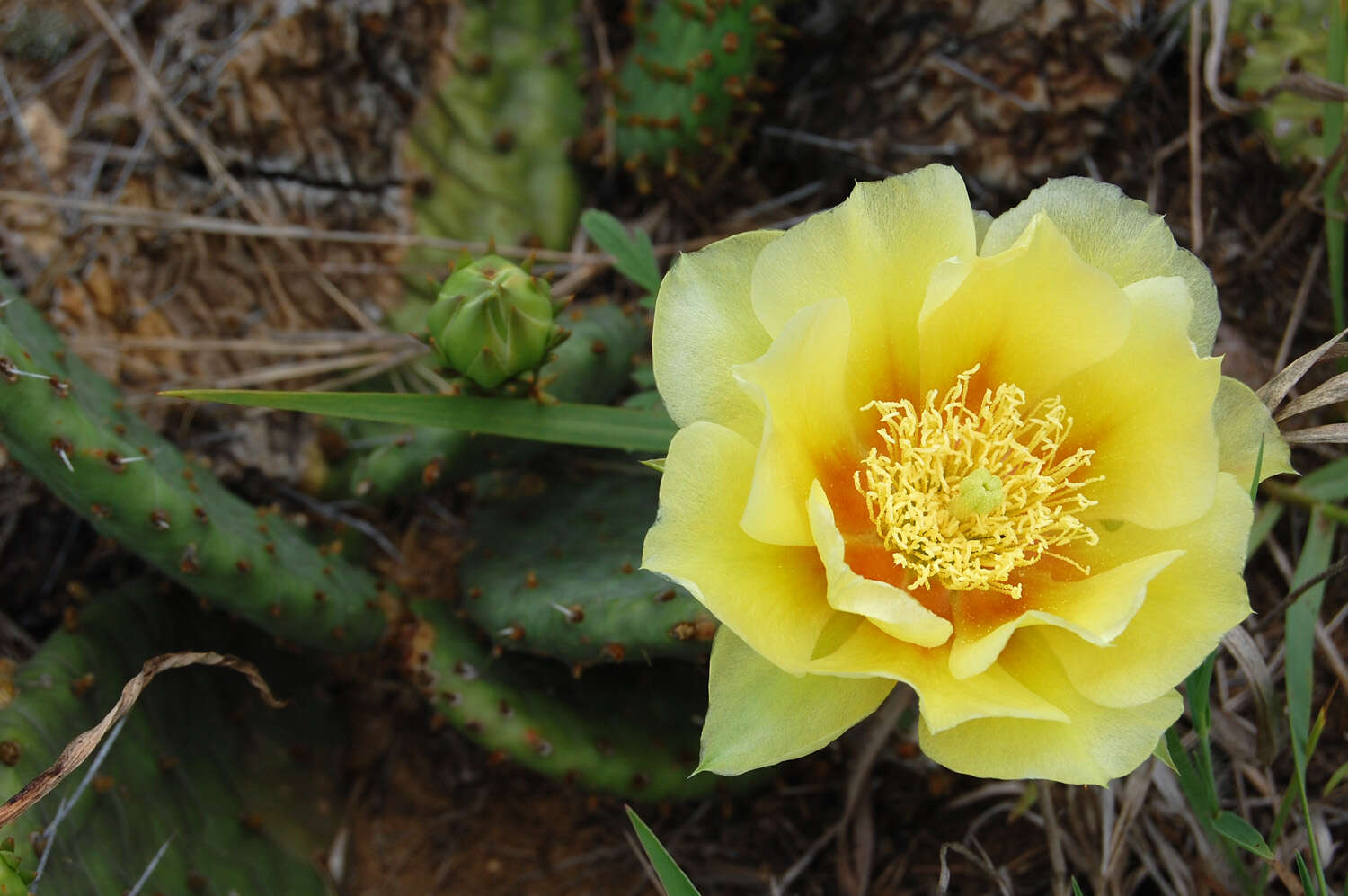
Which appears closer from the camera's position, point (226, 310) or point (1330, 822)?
point (1330, 822)

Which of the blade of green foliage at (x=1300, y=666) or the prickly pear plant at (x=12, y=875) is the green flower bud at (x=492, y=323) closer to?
the prickly pear plant at (x=12, y=875)

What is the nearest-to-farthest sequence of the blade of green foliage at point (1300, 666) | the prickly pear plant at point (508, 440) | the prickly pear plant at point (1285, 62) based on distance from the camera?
the blade of green foliage at point (1300, 666) < the prickly pear plant at point (508, 440) < the prickly pear plant at point (1285, 62)

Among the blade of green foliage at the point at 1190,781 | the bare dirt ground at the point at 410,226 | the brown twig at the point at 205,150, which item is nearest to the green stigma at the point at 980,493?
the blade of green foliage at the point at 1190,781

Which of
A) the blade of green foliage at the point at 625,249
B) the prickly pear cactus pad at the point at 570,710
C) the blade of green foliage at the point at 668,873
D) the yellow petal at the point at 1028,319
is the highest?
the yellow petal at the point at 1028,319

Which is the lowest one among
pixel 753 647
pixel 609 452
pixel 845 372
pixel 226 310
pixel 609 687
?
pixel 609 687

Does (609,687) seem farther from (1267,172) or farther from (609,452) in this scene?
(1267,172)

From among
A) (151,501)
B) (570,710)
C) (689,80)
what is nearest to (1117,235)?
(689,80)

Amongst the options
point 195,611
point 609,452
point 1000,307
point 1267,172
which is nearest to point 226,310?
point 195,611

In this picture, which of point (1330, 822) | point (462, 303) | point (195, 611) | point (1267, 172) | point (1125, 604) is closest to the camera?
point (1125, 604)
